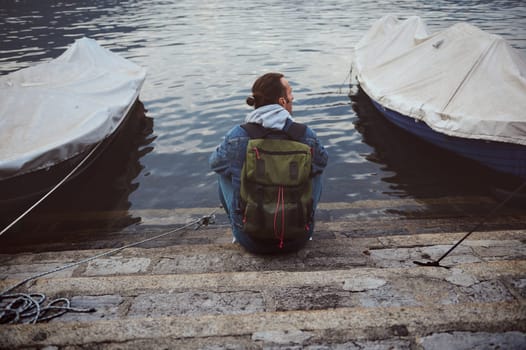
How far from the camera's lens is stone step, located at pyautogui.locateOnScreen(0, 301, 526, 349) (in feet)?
8.09

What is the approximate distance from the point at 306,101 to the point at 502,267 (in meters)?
10.3

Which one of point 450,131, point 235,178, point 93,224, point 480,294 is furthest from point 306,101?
point 480,294

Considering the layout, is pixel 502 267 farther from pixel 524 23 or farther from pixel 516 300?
pixel 524 23

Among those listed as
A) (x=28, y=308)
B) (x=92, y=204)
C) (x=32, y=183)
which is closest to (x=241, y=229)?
(x=28, y=308)

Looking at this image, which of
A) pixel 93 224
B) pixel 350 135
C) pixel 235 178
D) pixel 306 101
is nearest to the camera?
pixel 235 178

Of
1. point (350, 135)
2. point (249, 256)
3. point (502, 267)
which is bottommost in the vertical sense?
point (350, 135)

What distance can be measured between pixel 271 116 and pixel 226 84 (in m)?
11.5

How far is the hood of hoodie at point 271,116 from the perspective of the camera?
3.70 meters

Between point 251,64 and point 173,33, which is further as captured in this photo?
point 173,33

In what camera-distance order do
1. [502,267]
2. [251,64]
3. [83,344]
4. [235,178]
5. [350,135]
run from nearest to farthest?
[83,344]
[502,267]
[235,178]
[350,135]
[251,64]

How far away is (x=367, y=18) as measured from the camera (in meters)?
28.9

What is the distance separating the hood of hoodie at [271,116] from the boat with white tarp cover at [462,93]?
173 inches

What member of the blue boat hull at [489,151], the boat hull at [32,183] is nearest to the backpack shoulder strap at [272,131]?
the boat hull at [32,183]

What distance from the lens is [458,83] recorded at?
8086 mm
